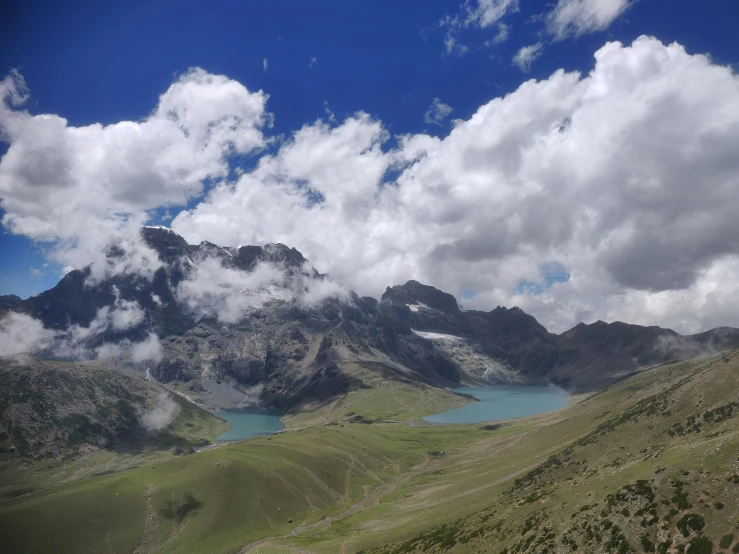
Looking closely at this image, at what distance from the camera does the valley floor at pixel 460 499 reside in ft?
159

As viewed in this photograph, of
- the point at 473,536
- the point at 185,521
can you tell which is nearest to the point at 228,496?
the point at 185,521

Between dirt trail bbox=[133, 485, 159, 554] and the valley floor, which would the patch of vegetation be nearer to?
the valley floor

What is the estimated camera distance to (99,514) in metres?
128

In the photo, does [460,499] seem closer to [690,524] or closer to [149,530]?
[690,524]

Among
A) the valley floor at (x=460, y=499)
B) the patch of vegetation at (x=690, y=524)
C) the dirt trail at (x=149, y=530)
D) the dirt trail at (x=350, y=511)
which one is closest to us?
the patch of vegetation at (x=690, y=524)

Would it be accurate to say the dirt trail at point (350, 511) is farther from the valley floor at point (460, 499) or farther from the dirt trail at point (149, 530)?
the dirt trail at point (149, 530)

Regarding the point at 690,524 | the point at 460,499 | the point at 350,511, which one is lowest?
the point at 350,511

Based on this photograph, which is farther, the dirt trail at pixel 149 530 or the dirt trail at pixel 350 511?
the dirt trail at pixel 149 530

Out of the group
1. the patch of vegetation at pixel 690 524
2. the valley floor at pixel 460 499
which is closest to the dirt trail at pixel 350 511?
the valley floor at pixel 460 499

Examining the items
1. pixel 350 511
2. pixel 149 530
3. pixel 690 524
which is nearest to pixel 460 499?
pixel 350 511

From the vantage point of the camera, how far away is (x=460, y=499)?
121688 millimetres

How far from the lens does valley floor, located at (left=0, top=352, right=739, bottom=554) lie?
48531 mm

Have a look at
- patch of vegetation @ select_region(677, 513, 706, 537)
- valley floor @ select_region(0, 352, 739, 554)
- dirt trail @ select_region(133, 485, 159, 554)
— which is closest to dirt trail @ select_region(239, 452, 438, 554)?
valley floor @ select_region(0, 352, 739, 554)

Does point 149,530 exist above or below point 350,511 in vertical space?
above
